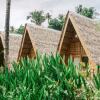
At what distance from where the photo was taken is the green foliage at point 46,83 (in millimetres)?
4590

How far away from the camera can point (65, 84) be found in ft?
15.2

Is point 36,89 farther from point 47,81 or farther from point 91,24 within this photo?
point 91,24

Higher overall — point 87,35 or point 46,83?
point 46,83

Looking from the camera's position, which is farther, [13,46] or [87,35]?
[13,46]

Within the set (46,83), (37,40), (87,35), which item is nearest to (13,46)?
(37,40)

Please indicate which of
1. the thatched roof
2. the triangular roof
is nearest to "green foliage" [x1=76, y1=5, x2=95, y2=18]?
the thatched roof

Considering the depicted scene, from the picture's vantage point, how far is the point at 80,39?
1375 cm

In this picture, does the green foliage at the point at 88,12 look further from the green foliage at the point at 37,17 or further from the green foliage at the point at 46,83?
the green foliage at the point at 46,83

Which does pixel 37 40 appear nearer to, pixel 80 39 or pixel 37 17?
pixel 80 39

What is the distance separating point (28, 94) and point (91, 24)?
460 inches

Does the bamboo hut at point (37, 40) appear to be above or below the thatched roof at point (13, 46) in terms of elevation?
above

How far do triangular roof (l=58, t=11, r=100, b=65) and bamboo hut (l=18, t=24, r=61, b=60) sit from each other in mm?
1998

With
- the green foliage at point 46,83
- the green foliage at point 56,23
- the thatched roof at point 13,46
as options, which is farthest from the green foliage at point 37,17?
the green foliage at point 46,83

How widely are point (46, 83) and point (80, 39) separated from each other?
30.0ft
